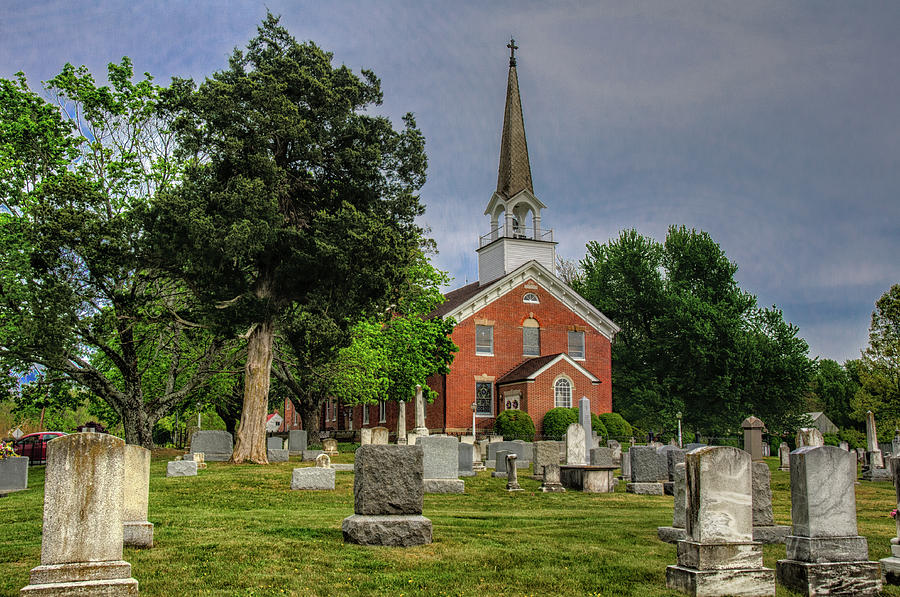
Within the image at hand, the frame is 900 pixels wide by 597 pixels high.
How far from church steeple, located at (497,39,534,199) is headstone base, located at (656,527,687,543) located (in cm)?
3541

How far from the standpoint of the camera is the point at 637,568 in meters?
8.18

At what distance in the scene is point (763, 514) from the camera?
411 inches

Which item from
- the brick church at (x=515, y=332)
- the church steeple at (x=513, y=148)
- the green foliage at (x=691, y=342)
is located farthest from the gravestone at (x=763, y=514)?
the green foliage at (x=691, y=342)

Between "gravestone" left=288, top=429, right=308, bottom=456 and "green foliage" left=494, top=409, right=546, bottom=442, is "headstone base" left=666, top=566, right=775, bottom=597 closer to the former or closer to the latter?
"gravestone" left=288, top=429, right=308, bottom=456

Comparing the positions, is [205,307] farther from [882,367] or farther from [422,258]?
[882,367]

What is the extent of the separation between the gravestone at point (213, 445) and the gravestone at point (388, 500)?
16694 mm

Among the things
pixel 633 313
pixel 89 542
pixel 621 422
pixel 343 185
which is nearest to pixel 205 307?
pixel 343 185

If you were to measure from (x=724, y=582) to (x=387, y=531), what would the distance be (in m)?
3.81

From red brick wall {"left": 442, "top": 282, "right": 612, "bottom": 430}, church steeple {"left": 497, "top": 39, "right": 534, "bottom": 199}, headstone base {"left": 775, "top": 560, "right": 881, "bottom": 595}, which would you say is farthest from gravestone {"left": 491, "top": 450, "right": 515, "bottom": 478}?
church steeple {"left": 497, "top": 39, "right": 534, "bottom": 199}

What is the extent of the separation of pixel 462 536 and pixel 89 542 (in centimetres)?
505

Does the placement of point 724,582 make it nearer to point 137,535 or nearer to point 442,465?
point 137,535

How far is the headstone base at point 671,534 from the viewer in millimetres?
9891

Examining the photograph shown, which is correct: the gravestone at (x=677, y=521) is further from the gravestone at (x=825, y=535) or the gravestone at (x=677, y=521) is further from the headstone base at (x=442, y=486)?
the headstone base at (x=442, y=486)

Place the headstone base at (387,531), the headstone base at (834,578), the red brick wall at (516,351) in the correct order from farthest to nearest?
the red brick wall at (516,351) → the headstone base at (387,531) → the headstone base at (834,578)
